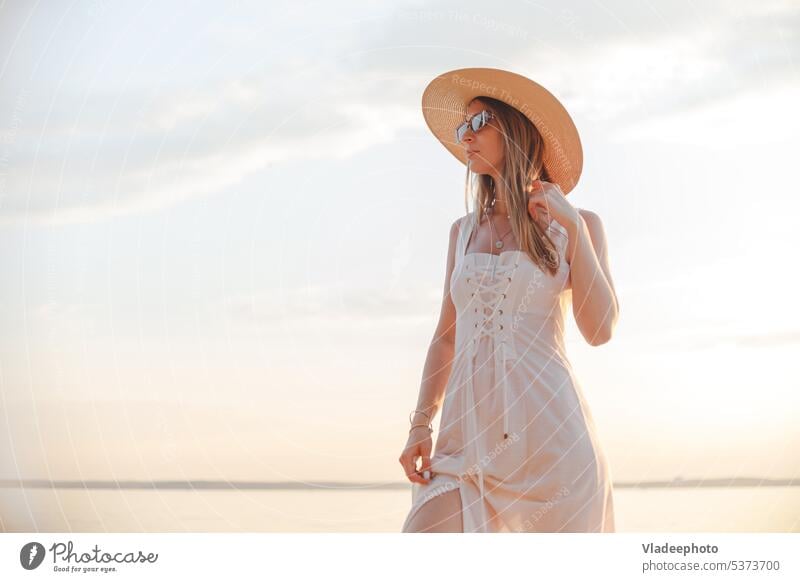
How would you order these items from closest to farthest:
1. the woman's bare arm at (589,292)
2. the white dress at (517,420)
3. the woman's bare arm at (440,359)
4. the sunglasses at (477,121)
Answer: the white dress at (517,420) < the woman's bare arm at (589,292) < the woman's bare arm at (440,359) < the sunglasses at (477,121)

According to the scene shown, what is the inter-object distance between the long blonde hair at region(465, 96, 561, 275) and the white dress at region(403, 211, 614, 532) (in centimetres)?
4

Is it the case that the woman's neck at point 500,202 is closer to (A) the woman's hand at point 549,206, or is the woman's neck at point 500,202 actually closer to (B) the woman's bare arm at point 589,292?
(A) the woman's hand at point 549,206

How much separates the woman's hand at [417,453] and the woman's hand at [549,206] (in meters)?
0.68

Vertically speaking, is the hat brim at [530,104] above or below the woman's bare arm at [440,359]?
above

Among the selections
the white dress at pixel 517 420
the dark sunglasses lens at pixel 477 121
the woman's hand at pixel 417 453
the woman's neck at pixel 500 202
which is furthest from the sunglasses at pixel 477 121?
the woman's hand at pixel 417 453

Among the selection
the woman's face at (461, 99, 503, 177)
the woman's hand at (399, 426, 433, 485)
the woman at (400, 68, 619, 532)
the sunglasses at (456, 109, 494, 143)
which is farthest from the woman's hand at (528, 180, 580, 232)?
the woman's hand at (399, 426, 433, 485)

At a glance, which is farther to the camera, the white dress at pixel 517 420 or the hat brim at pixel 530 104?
the hat brim at pixel 530 104

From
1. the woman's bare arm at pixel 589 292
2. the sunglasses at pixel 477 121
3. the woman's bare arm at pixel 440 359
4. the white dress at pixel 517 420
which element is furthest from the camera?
the sunglasses at pixel 477 121

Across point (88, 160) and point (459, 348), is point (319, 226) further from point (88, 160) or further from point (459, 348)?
point (459, 348)

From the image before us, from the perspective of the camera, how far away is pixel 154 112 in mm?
3863

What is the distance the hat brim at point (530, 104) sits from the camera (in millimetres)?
2805

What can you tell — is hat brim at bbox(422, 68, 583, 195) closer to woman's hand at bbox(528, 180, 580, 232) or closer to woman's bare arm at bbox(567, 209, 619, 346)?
woman's hand at bbox(528, 180, 580, 232)

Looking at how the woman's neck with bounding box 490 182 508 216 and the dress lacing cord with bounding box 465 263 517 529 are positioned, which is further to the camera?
the woman's neck with bounding box 490 182 508 216

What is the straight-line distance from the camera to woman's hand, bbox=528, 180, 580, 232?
8.45 feet
